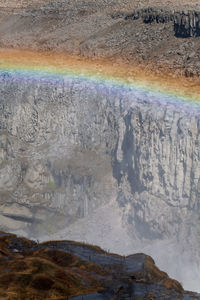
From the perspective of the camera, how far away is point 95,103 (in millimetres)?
30609

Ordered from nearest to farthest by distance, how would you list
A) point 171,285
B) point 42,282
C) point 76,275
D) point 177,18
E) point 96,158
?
point 42,282, point 76,275, point 171,285, point 177,18, point 96,158

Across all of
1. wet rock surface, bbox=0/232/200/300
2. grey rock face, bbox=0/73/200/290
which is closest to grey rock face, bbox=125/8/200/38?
grey rock face, bbox=0/73/200/290

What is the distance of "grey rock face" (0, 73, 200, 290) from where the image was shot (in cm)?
2584

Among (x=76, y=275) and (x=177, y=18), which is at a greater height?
(x=177, y=18)

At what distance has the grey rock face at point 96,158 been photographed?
25844 mm

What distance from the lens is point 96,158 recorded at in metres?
31.4

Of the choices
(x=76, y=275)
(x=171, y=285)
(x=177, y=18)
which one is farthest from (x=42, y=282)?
(x=177, y=18)

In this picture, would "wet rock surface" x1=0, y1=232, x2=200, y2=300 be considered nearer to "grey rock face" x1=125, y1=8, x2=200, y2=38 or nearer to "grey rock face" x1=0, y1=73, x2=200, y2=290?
"grey rock face" x1=0, y1=73, x2=200, y2=290

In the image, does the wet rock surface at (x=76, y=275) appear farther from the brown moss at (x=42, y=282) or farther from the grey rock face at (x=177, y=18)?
the grey rock face at (x=177, y=18)

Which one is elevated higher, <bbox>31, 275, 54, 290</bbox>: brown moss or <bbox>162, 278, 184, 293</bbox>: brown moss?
<bbox>31, 275, 54, 290</bbox>: brown moss

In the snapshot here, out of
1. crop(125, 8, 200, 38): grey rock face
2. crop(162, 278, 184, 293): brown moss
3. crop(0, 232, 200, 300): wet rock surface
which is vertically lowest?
crop(162, 278, 184, 293): brown moss

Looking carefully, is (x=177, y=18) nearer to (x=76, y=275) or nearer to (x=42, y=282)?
(x=76, y=275)

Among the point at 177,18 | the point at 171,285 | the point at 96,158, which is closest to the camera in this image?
the point at 171,285

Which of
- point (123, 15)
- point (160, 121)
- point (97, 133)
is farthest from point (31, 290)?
point (123, 15)
